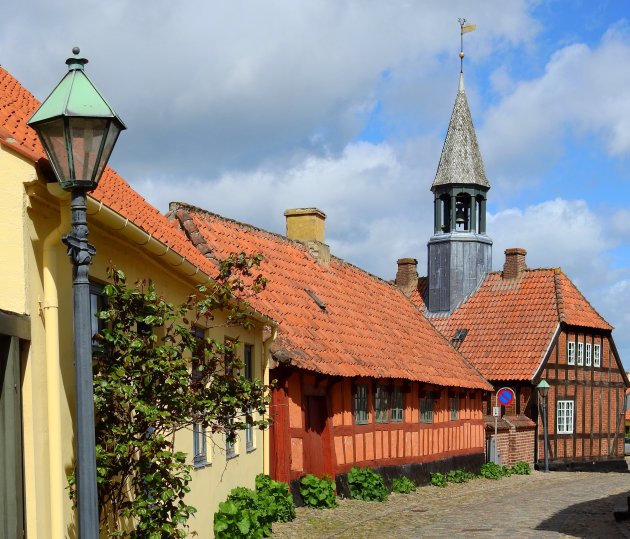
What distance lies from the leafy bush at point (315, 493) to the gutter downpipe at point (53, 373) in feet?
34.1

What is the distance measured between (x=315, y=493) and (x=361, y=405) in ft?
11.9

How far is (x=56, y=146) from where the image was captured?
5340mm

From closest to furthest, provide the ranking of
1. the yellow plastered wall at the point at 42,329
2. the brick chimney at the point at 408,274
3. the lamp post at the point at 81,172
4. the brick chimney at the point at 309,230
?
the lamp post at the point at 81,172 < the yellow plastered wall at the point at 42,329 < the brick chimney at the point at 309,230 < the brick chimney at the point at 408,274

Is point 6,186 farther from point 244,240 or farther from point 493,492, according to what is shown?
point 493,492

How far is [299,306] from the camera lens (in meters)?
19.6

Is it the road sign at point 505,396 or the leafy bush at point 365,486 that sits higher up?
the road sign at point 505,396

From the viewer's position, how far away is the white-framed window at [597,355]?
37.2m

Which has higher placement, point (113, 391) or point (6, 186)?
point (6, 186)

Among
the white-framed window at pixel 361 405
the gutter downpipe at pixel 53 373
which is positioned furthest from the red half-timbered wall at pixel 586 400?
the gutter downpipe at pixel 53 373

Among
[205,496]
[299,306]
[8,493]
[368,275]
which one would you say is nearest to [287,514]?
[205,496]

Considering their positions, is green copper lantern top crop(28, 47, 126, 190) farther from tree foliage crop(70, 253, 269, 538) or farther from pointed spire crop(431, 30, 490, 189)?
pointed spire crop(431, 30, 490, 189)

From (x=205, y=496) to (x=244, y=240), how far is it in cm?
855

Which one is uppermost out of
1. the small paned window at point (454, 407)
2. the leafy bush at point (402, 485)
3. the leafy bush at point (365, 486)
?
the small paned window at point (454, 407)

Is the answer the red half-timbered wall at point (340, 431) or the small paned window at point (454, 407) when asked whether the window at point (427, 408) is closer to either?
the red half-timbered wall at point (340, 431)
